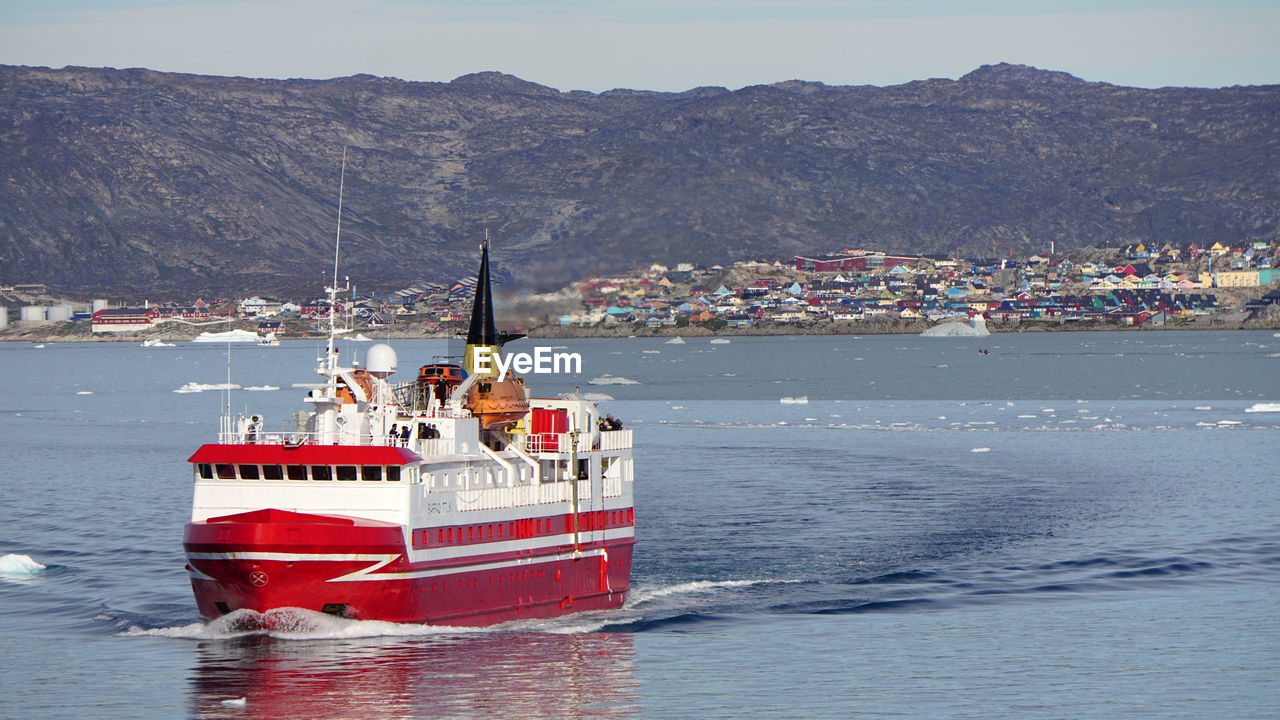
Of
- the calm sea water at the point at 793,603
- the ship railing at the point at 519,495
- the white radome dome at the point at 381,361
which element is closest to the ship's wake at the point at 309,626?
the calm sea water at the point at 793,603

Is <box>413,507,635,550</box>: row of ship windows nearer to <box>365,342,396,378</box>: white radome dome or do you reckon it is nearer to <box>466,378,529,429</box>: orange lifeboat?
<box>466,378,529,429</box>: orange lifeboat

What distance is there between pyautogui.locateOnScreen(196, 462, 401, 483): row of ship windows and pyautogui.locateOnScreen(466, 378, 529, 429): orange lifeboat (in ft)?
19.1

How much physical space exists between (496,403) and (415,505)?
681 cm

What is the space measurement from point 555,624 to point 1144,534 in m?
31.2

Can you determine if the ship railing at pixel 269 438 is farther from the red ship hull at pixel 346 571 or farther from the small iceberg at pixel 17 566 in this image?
the small iceberg at pixel 17 566

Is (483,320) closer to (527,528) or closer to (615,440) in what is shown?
(615,440)

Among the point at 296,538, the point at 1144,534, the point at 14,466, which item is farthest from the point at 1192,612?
the point at 14,466

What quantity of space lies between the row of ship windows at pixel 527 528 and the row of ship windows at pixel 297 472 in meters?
1.75

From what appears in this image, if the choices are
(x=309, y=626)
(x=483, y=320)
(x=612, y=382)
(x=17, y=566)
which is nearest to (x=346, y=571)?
(x=309, y=626)

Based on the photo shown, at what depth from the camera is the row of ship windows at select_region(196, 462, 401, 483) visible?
42375 millimetres

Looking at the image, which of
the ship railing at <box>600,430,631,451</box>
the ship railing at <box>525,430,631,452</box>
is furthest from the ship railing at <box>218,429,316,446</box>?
the ship railing at <box>600,430,631,451</box>

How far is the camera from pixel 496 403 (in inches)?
1912

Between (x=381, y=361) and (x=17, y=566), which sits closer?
(x=381, y=361)

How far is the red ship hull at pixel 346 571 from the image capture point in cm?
4159
